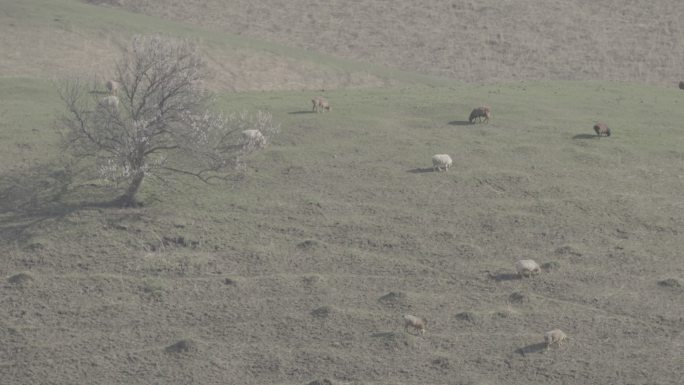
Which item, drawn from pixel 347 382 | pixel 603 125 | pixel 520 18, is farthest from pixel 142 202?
pixel 520 18

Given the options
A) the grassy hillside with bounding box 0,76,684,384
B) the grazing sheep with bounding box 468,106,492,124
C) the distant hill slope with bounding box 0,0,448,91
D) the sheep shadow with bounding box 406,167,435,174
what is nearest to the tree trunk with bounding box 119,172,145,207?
the grassy hillside with bounding box 0,76,684,384

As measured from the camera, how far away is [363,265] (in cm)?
3541

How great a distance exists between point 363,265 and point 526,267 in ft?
18.8

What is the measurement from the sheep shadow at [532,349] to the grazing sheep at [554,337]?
0.66 feet

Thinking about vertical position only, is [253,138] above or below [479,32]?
below

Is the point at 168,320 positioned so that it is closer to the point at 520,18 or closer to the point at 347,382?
the point at 347,382

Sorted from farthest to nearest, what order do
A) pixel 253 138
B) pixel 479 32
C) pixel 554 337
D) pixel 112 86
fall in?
1. pixel 479 32
2. pixel 112 86
3. pixel 253 138
4. pixel 554 337

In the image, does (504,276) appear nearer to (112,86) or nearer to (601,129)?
(601,129)

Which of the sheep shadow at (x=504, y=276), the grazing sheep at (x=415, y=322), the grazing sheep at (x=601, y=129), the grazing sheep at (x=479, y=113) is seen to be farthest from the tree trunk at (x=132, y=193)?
the grazing sheep at (x=601, y=129)

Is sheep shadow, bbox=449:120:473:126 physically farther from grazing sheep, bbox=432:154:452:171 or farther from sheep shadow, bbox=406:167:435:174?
sheep shadow, bbox=406:167:435:174

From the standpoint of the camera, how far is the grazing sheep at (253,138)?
40050mm

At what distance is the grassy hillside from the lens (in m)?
29.7

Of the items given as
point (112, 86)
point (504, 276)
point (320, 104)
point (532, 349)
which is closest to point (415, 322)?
point (532, 349)

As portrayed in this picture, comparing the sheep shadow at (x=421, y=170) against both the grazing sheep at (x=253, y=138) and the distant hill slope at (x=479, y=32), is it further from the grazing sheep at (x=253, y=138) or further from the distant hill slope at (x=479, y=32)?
the distant hill slope at (x=479, y=32)
